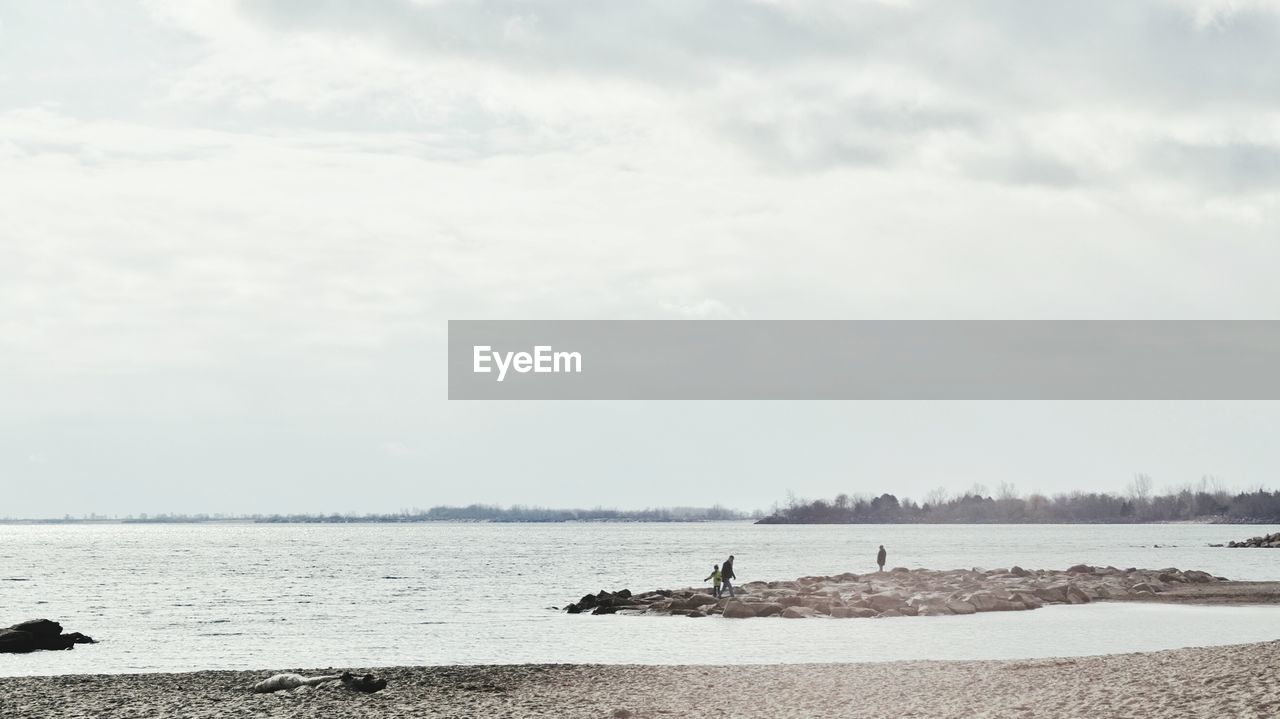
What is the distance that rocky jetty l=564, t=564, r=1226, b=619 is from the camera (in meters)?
50.6

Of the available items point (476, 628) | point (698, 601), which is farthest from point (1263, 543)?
point (476, 628)

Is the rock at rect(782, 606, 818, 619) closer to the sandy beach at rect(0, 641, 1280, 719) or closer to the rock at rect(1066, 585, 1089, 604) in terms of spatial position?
the rock at rect(1066, 585, 1089, 604)

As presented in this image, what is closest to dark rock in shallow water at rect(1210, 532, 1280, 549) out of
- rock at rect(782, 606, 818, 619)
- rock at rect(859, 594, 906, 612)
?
rock at rect(859, 594, 906, 612)

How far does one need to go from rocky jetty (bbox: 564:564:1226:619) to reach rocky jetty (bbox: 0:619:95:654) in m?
21.8

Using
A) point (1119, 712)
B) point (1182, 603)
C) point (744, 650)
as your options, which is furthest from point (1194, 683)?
point (1182, 603)

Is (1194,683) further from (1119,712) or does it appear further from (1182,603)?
(1182,603)

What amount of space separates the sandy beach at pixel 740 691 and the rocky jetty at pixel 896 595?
66.8ft

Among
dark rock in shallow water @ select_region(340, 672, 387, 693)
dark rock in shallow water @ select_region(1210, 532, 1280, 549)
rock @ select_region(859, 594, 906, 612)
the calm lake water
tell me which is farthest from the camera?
dark rock in shallow water @ select_region(1210, 532, 1280, 549)

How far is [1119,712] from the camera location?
66.7 ft

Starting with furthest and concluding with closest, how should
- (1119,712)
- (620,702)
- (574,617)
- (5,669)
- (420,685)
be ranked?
(574,617) < (5,669) < (420,685) < (620,702) < (1119,712)

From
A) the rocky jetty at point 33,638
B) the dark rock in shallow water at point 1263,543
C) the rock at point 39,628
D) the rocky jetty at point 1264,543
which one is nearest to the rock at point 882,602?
the rocky jetty at point 33,638

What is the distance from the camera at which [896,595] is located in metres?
54.0

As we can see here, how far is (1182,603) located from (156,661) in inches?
1729

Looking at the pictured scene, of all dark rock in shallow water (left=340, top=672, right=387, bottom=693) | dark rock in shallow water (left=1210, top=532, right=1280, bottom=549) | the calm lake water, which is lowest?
dark rock in shallow water (left=1210, top=532, right=1280, bottom=549)
